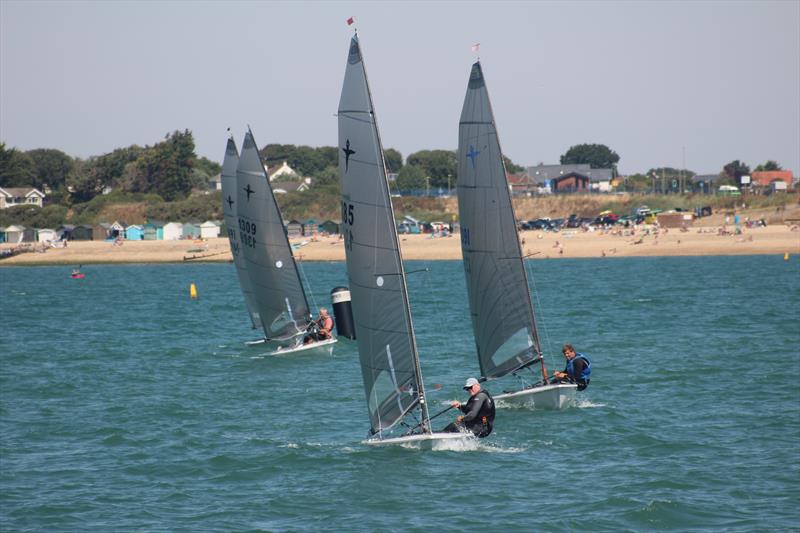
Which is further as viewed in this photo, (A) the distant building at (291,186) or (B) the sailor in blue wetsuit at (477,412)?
(A) the distant building at (291,186)

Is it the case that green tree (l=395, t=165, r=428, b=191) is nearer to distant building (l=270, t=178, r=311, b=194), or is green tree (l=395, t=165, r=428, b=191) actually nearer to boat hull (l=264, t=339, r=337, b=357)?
distant building (l=270, t=178, r=311, b=194)

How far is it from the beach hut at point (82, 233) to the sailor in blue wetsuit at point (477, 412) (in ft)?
377

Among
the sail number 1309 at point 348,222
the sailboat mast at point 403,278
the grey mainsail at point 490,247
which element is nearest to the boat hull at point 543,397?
the grey mainsail at point 490,247

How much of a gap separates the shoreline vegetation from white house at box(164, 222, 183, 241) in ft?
21.1

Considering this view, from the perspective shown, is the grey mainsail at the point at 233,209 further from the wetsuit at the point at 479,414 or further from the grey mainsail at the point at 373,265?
the wetsuit at the point at 479,414

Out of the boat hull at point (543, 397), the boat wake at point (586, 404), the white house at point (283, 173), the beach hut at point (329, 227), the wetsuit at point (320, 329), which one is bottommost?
the boat wake at point (586, 404)

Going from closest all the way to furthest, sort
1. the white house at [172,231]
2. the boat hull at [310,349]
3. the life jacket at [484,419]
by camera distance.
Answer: the life jacket at [484,419] < the boat hull at [310,349] < the white house at [172,231]

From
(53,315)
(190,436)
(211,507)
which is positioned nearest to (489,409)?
(211,507)

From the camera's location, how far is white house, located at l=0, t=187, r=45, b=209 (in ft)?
494

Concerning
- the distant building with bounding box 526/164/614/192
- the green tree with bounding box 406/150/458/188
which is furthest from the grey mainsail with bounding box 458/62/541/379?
the distant building with bounding box 526/164/614/192

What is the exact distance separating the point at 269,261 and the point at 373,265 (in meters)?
17.5

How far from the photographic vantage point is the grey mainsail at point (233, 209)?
126 ft

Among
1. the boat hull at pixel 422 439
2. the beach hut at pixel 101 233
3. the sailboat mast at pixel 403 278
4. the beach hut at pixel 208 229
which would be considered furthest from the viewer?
the beach hut at pixel 101 233

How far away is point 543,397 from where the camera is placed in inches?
1042
